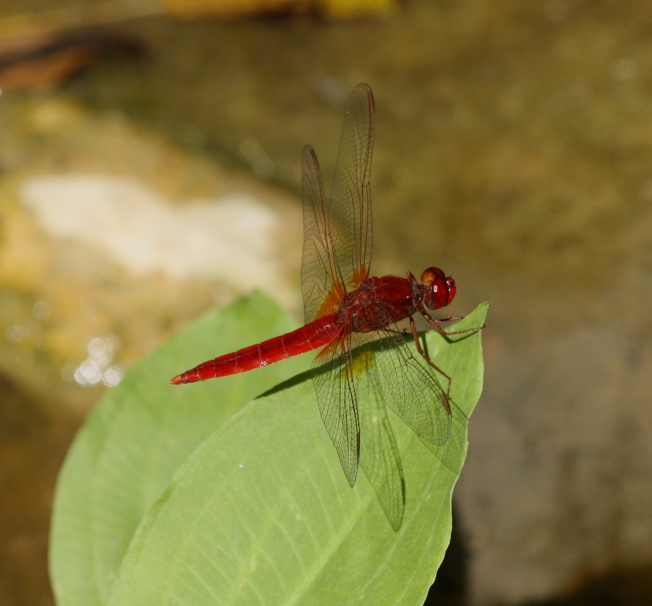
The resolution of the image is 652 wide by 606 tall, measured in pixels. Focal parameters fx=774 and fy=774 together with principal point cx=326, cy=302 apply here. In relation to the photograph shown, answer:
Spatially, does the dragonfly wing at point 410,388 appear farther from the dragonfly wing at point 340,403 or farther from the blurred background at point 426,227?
the blurred background at point 426,227

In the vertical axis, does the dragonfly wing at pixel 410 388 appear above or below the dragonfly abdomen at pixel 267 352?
below

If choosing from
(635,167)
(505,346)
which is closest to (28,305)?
(505,346)

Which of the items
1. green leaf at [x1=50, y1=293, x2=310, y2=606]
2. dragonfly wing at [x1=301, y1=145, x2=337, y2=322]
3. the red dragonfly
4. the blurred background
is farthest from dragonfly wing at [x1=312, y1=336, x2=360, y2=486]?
the blurred background

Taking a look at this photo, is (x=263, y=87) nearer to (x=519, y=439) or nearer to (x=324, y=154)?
(x=324, y=154)

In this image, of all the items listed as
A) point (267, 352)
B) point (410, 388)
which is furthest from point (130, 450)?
point (410, 388)

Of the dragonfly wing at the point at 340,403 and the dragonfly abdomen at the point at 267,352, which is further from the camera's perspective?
the dragonfly abdomen at the point at 267,352

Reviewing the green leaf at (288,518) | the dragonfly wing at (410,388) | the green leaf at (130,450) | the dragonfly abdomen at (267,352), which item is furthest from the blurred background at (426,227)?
the green leaf at (288,518)
